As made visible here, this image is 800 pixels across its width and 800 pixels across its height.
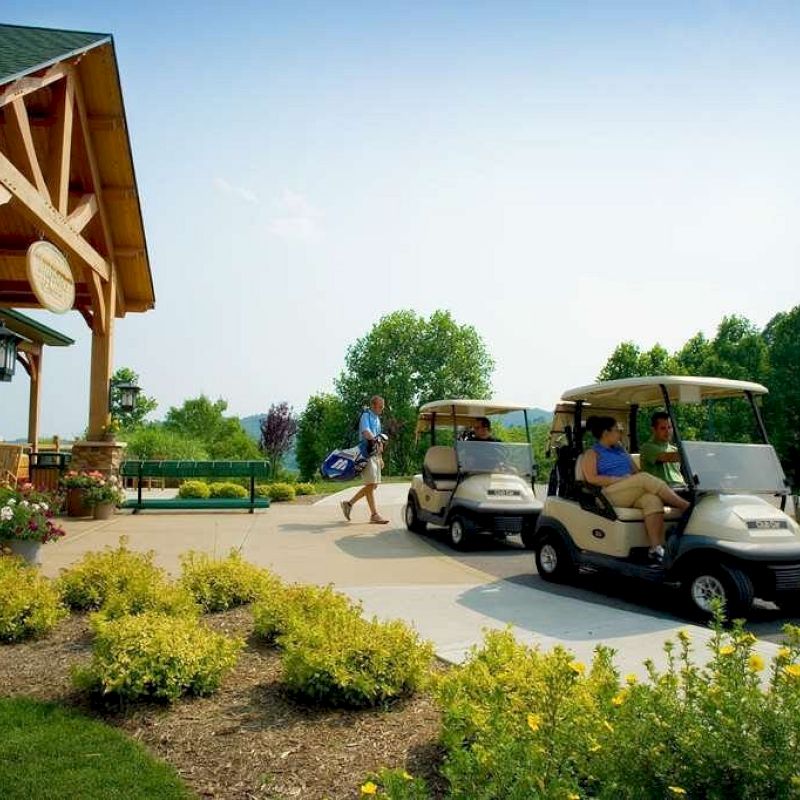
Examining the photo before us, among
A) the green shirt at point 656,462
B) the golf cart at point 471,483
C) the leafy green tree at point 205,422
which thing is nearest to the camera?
the green shirt at point 656,462

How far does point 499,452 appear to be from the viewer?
9.91 metres

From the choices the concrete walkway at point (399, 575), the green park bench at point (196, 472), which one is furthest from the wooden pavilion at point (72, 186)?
the concrete walkway at point (399, 575)

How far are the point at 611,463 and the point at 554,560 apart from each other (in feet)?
3.70

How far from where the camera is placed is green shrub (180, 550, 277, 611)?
18.1 ft

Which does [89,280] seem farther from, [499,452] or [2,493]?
[499,452]

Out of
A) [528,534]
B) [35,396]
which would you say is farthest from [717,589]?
[35,396]

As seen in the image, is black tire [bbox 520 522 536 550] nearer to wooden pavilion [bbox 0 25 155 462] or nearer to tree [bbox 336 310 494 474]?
wooden pavilion [bbox 0 25 155 462]

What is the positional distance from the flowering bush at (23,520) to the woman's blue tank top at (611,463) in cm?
495

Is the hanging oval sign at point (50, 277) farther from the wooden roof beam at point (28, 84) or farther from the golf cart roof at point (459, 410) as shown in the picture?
the golf cart roof at point (459, 410)

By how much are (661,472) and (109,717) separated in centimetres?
535

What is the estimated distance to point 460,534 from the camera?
365 inches

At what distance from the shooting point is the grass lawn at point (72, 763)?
2.77 metres

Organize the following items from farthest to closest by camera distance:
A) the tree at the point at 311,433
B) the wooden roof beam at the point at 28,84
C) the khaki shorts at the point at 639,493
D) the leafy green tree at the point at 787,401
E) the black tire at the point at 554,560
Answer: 1. the tree at the point at 311,433
2. the leafy green tree at the point at 787,401
3. the wooden roof beam at the point at 28,84
4. the black tire at the point at 554,560
5. the khaki shorts at the point at 639,493

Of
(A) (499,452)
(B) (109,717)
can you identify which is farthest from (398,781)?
(A) (499,452)
